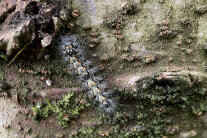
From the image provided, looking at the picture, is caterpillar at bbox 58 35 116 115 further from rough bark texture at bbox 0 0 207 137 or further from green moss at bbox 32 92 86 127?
green moss at bbox 32 92 86 127

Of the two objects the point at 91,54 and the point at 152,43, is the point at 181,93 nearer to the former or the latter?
the point at 152,43

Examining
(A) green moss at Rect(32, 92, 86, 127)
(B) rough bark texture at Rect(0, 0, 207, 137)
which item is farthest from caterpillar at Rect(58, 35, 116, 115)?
(A) green moss at Rect(32, 92, 86, 127)

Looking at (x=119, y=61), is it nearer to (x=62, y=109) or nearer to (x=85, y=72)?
(x=85, y=72)

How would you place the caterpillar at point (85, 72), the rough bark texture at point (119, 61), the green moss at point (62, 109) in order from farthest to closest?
1. the caterpillar at point (85, 72)
2. the green moss at point (62, 109)
3. the rough bark texture at point (119, 61)

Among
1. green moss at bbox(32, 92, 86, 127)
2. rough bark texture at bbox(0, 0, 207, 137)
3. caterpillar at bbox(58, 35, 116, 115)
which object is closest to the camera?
rough bark texture at bbox(0, 0, 207, 137)

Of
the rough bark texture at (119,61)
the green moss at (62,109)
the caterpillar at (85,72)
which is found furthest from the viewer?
the caterpillar at (85,72)

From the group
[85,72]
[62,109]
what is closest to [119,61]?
[85,72]

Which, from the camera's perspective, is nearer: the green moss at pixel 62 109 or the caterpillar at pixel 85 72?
the green moss at pixel 62 109

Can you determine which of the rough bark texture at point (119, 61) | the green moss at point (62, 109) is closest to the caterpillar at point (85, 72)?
the rough bark texture at point (119, 61)

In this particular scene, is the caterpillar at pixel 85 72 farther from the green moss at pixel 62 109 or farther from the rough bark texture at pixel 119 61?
the green moss at pixel 62 109
